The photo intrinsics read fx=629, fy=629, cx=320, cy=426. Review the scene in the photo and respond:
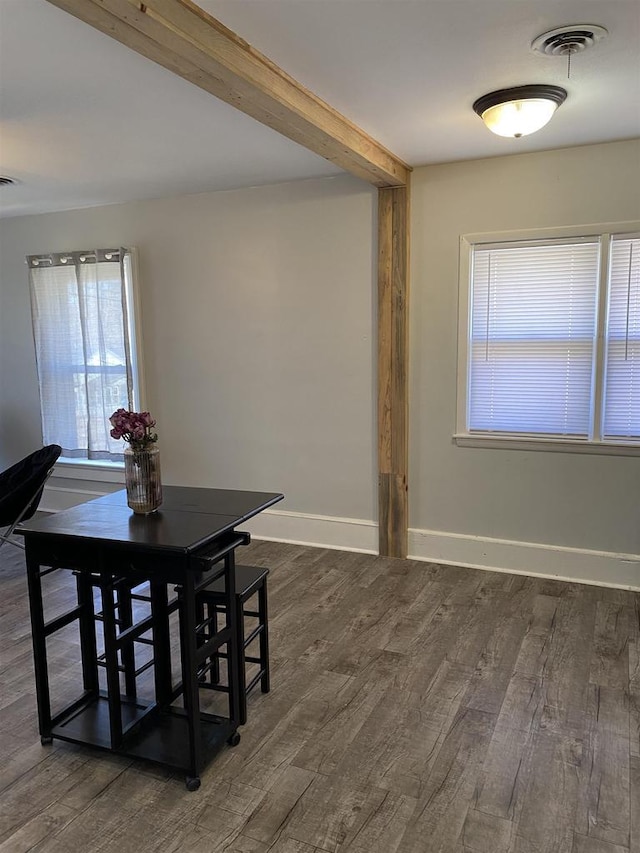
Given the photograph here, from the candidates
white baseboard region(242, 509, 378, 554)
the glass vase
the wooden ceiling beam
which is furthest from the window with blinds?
the glass vase

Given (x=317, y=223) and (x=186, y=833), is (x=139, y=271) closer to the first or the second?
(x=317, y=223)

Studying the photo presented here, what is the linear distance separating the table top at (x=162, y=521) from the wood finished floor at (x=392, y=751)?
2.69 feet

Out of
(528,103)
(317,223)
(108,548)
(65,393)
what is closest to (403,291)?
(317,223)

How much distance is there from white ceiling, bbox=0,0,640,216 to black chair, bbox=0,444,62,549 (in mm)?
1786

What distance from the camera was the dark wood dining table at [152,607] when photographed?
2.01 meters

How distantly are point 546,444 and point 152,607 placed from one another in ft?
8.22

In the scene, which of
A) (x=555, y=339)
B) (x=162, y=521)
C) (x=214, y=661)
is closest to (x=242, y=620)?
(x=214, y=661)

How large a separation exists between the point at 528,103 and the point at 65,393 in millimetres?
4117

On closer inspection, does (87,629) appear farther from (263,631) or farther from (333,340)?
(333,340)

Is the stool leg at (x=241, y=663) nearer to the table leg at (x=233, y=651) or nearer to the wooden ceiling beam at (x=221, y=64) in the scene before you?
the table leg at (x=233, y=651)

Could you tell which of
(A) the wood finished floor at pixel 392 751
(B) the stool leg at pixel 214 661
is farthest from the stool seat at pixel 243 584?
(A) the wood finished floor at pixel 392 751

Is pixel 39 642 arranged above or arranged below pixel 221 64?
below

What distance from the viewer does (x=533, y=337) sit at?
370 centimetres

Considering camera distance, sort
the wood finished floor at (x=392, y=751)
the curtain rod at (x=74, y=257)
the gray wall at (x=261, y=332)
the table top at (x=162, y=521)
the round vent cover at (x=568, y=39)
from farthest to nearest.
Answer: the curtain rod at (x=74, y=257) → the gray wall at (x=261, y=332) → the round vent cover at (x=568, y=39) → the table top at (x=162, y=521) → the wood finished floor at (x=392, y=751)
